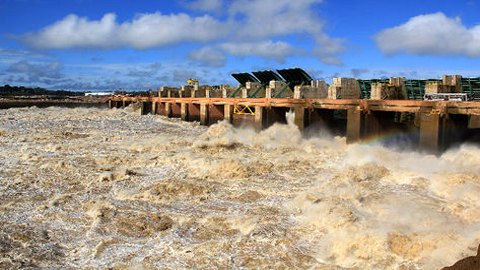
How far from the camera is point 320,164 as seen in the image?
44.6 ft

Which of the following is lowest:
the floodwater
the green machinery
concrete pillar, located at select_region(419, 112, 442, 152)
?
the floodwater

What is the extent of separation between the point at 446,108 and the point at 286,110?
32.7ft

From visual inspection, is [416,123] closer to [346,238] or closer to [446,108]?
[446,108]

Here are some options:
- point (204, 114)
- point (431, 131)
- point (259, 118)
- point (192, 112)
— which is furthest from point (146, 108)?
point (431, 131)

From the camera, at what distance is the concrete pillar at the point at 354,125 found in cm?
1611

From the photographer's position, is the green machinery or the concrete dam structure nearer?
the concrete dam structure

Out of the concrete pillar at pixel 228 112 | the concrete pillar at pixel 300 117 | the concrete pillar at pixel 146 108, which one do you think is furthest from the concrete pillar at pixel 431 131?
the concrete pillar at pixel 146 108

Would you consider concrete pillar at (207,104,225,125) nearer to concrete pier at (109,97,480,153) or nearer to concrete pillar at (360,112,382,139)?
concrete pier at (109,97,480,153)

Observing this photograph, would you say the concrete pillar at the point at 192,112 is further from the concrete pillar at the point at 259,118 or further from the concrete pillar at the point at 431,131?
the concrete pillar at the point at 431,131

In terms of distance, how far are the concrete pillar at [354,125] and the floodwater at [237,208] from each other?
0.81 metres

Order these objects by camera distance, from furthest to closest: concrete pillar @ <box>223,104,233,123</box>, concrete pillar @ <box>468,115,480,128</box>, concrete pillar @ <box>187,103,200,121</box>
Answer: concrete pillar @ <box>187,103,200,121</box> < concrete pillar @ <box>223,104,233,123</box> < concrete pillar @ <box>468,115,480,128</box>

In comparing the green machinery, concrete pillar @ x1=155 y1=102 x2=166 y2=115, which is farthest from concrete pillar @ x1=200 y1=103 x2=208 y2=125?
the green machinery

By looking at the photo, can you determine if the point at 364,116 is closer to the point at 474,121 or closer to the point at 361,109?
the point at 361,109

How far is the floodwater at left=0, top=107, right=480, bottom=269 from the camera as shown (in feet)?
21.0
